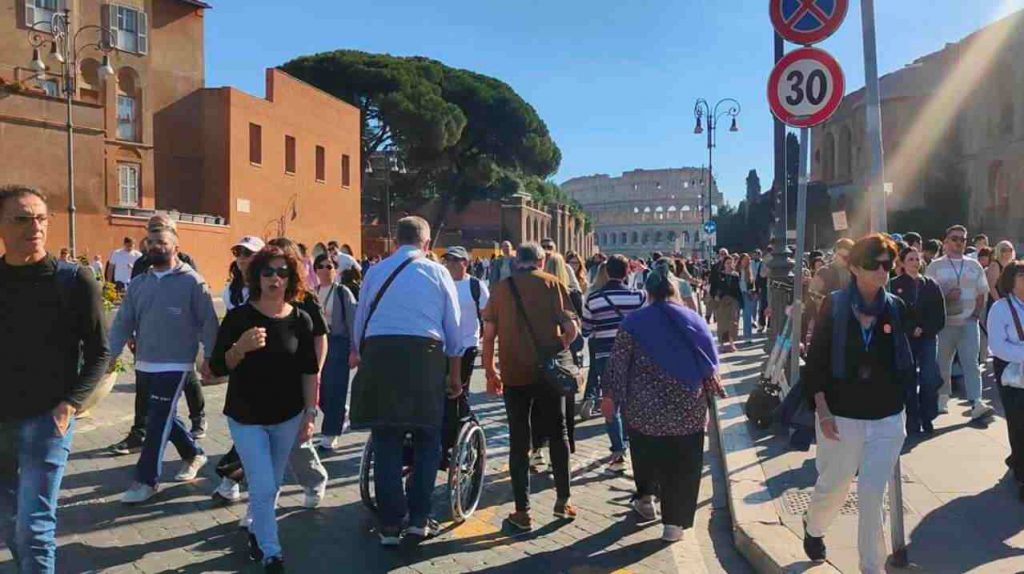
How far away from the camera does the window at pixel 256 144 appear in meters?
32.1

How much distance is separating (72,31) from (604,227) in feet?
351

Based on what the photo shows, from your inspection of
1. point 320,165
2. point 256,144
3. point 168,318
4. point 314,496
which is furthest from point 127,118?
point 314,496

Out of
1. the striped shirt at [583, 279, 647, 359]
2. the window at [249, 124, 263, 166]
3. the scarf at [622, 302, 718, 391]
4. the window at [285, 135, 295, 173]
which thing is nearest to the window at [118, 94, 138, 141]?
the window at [249, 124, 263, 166]

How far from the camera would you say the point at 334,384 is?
7520 millimetres

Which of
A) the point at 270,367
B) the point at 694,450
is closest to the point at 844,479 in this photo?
the point at 694,450

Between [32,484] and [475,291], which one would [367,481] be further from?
[475,291]

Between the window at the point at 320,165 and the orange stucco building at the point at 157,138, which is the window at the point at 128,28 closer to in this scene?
the orange stucco building at the point at 157,138

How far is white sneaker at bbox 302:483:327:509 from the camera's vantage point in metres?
5.64

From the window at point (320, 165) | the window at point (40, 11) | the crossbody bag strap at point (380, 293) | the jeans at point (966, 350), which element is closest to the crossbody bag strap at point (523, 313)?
the crossbody bag strap at point (380, 293)

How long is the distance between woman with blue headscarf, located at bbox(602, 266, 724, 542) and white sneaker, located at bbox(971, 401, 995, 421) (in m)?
4.36

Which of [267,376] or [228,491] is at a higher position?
[267,376]

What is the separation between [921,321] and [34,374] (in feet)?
21.9

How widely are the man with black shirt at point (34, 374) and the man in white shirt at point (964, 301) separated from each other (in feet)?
25.3

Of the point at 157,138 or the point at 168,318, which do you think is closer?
the point at 168,318
